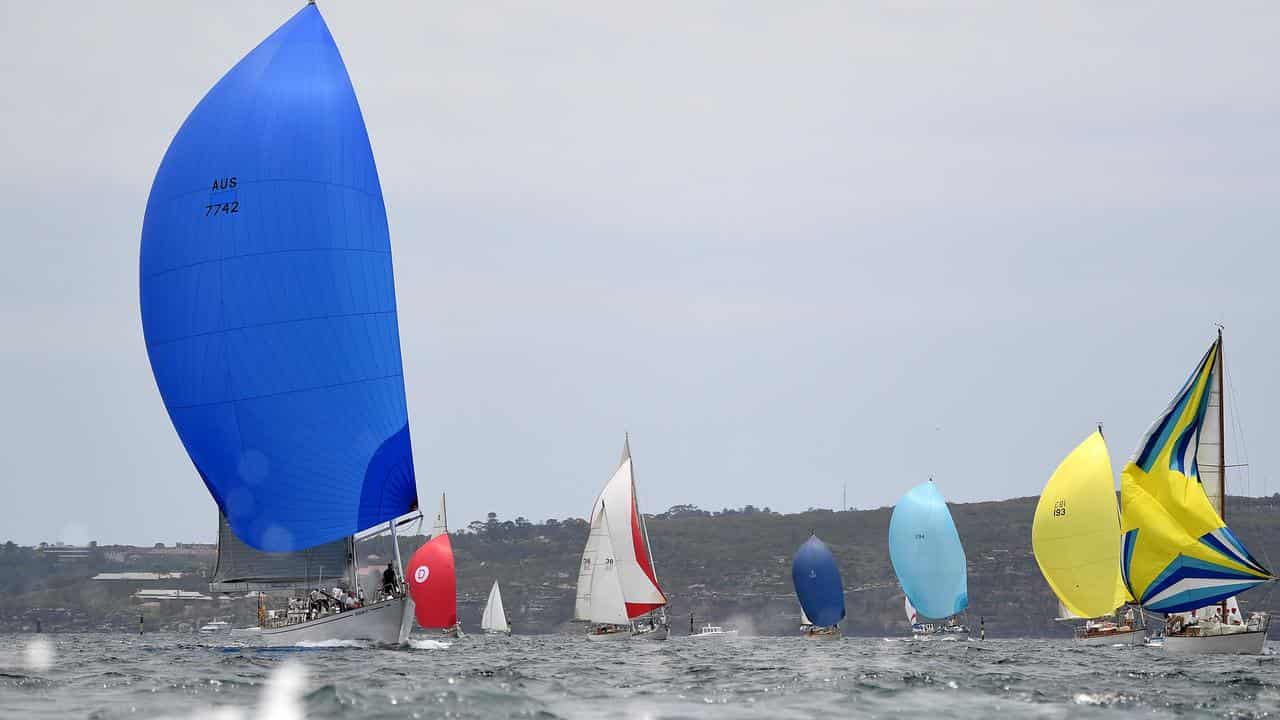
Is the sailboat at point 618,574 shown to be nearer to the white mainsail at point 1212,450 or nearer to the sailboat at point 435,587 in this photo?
the sailboat at point 435,587

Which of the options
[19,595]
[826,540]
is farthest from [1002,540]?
[19,595]

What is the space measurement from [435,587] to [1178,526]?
41801 millimetres

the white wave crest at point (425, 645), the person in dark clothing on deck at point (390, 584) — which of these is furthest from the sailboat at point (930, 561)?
the person in dark clothing on deck at point (390, 584)

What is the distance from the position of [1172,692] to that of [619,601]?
53629 millimetres

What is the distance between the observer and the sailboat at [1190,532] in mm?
50188

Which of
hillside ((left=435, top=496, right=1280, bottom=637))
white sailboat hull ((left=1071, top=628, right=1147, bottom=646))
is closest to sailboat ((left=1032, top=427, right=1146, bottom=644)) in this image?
white sailboat hull ((left=1071, top=628, right=1147, bottom=646))

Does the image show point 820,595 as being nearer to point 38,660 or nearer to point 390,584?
point 390,584

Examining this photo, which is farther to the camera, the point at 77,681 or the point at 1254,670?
the point at 1254,670

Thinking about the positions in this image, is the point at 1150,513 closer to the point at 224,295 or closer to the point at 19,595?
the point at 224,295

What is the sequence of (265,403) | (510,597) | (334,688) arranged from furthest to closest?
(510,597) < (265,403) < (334,688)

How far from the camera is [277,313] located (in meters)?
41.3

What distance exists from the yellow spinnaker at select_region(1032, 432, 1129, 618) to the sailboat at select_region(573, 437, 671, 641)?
1937cm

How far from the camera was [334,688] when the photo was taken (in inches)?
963

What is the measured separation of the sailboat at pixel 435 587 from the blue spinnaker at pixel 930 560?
979 inches
